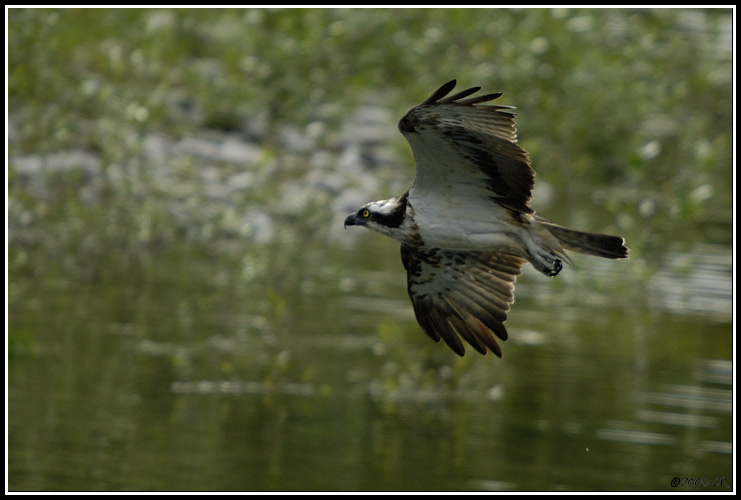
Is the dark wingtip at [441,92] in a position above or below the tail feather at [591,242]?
above

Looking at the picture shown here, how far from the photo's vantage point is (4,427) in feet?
31.0

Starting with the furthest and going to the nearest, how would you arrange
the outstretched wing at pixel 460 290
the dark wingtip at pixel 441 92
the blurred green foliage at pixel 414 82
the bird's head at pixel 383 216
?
1. the blurred green foliage at pixel 414 82
2. the outstretched wing at pixel 460 290
3. the bird's head at pixel 383 216
4. the dark wingtip at pixel 441 92

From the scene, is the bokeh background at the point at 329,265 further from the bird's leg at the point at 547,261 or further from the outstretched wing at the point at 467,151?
the outstretched wing at the point at 467,151

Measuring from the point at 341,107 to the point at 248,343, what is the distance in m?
4.99

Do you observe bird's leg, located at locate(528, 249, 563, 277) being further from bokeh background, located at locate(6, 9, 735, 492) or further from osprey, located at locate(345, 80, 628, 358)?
bokeh background, located at locate(6, 9, 735, 492)

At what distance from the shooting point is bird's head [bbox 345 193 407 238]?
22.2ft

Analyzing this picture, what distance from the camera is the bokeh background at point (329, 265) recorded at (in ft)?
31.6

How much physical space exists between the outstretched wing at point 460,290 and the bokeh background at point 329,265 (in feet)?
6.77

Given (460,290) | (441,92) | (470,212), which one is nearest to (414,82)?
(460,290)

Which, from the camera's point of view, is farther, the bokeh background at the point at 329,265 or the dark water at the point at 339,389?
the bokeh background at the point at 329,265

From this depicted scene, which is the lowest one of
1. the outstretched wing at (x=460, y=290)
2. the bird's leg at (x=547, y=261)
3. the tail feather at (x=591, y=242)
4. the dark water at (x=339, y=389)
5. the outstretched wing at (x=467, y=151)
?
the dark water at (x=339, y=389)

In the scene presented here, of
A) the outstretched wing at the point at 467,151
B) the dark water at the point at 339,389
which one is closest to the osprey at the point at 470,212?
the outstretched wing at the point at 467,151

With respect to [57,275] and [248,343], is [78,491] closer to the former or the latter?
[248,343]

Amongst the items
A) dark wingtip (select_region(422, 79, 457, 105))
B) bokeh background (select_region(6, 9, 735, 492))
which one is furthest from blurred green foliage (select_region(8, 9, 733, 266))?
dark wingtip (select_region(422, 79, 457, 105))
